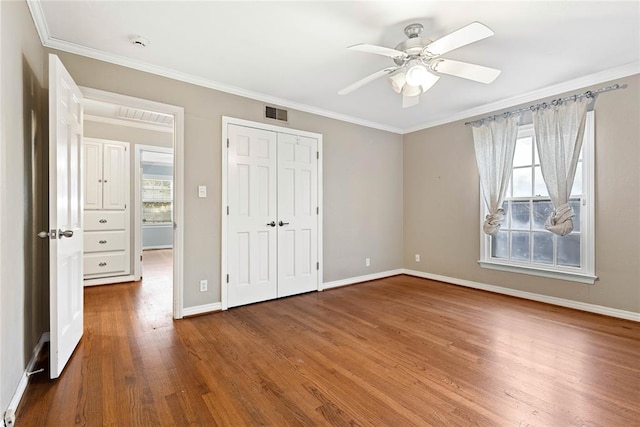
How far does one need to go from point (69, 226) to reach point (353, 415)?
7.83 ft

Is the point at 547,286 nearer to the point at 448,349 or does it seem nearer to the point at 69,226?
the point at 448,349

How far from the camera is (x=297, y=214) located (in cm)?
401

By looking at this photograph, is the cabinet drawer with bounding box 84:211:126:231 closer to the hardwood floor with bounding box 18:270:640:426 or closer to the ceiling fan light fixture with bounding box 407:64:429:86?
the hardwood floor with bounding box 18:270:640:426

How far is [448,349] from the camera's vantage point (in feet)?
7.93

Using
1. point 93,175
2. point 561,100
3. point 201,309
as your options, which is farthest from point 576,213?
point 93,175

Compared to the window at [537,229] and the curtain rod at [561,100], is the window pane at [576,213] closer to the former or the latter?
the window at [537,229]

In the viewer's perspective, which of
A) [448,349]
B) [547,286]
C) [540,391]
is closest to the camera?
[540,391]

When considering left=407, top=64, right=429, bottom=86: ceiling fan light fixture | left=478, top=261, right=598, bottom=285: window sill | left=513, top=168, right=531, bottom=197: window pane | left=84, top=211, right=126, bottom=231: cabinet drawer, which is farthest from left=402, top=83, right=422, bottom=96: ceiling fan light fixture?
left=84, top=211, right=126, bottom=231: cabinet drawer

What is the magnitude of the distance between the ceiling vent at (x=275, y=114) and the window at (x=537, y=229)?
9.66 ft

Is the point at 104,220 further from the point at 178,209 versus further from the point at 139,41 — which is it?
the point at 139,41

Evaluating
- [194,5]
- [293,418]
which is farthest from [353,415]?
[194,5]

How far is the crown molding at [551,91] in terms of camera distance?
9.82ft

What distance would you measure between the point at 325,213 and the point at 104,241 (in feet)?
11.0

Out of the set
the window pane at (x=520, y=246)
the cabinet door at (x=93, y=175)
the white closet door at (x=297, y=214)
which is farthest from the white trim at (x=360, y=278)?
the cabinet door at (x=93, y=175)
